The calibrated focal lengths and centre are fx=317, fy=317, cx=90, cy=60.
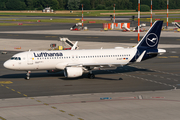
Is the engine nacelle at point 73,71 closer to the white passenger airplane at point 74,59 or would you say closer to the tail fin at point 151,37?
the white passenger airplane at point 74,59

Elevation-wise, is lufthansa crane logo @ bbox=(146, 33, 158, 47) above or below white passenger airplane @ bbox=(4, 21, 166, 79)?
above

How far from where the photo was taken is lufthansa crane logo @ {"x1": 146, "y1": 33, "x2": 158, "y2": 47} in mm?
52594

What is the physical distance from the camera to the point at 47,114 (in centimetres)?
3028

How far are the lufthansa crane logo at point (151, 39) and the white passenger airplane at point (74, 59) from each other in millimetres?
1237

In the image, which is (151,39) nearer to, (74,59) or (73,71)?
(74,59)

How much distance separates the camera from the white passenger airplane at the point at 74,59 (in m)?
46.2

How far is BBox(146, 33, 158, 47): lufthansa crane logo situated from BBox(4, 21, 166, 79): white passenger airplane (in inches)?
48.7

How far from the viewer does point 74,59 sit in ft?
157

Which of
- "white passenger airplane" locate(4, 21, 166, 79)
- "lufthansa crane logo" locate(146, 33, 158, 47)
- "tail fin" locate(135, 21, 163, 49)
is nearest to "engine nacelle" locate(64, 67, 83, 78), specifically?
"white passenger airplane" locate(4, 21, 166, 79)

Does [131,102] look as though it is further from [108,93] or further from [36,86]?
[36,86]

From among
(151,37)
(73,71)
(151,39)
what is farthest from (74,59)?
(151,37)

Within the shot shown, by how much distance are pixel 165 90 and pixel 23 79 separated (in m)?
21.3

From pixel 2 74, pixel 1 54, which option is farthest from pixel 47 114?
pixel 1 54

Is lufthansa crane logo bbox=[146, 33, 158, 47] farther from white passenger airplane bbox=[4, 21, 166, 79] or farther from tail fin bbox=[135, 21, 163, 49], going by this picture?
white passenger airplane bbox=[4, 21, 166, 79]
